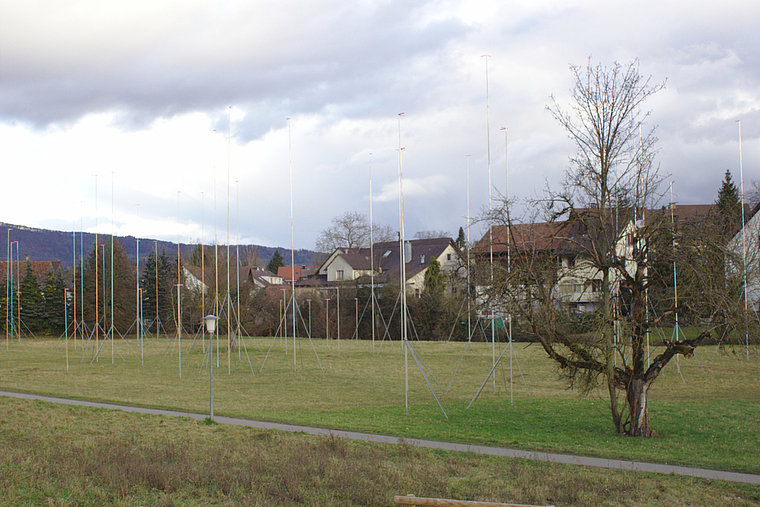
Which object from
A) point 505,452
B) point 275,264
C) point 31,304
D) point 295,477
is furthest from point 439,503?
point 275,264

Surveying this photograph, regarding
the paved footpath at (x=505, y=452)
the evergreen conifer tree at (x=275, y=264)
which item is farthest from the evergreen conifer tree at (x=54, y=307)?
the evergreen conifer tree at (x=275, y=264)

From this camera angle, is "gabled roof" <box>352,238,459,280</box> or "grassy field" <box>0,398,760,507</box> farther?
"gabled roof" <box>352,238,459,280</box>

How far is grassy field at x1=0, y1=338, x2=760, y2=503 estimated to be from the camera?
1208cm

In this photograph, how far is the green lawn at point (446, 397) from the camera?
1207 centimetres

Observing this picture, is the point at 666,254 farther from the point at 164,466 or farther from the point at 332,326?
the point at 332,326

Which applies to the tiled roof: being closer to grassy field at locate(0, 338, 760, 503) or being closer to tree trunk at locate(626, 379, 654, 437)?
grassy field at locate(0, 338, 760, 503)

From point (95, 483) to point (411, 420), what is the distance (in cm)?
797

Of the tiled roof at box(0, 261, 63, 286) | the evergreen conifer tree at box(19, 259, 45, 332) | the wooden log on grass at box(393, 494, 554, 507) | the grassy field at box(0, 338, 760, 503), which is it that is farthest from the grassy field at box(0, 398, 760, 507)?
the tiled roof at box(0, 261, 63, 286)

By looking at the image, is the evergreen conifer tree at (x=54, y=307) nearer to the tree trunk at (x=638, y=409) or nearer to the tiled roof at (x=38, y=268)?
the tiled roof at (x=38, y=268)

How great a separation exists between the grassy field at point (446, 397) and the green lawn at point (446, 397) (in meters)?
0.04

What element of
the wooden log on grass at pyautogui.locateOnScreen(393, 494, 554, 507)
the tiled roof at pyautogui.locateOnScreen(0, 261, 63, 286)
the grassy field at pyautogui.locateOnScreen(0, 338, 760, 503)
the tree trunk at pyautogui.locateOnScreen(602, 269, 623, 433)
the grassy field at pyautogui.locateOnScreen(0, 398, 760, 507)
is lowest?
the grassy field at pyautogui.locateOnScreen(0, 338, 760, 503)

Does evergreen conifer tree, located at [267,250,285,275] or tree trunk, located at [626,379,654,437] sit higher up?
evergreen conifer tree, located at [267,250,285,275]

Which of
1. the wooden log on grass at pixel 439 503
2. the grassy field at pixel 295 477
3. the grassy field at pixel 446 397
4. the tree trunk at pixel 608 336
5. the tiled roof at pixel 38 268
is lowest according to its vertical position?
the grassy field at pixel 446 397

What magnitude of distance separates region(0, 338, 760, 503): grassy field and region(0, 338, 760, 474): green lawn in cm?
4
